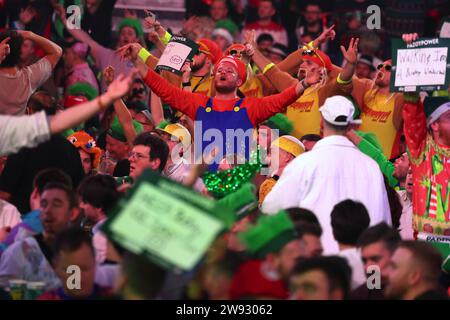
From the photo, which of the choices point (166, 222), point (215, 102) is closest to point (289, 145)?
point (215, 102)

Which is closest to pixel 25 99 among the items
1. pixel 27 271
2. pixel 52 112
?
pixel 52 112

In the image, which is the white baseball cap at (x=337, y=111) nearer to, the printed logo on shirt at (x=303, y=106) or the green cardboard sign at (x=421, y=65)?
the green cardboard sign at (x=421, y=65)

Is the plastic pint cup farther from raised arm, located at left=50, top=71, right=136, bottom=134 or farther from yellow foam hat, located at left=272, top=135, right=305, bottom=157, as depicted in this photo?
yellow foam hat, located at left=272, top=135, right=305, bottom=157

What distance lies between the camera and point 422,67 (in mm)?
9430

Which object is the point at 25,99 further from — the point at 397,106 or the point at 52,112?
the point at 397,106

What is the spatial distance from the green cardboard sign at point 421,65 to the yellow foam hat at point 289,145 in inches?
32.7

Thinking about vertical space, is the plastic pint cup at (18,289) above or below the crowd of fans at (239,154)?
below

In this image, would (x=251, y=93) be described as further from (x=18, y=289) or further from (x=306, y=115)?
(x=18, y=289)

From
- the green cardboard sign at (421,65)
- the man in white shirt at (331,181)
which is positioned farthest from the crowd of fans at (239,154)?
the green cardboard sign at (421,65)

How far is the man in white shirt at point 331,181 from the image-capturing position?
8312 mm

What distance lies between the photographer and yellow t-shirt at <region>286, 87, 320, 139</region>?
11.4 meters

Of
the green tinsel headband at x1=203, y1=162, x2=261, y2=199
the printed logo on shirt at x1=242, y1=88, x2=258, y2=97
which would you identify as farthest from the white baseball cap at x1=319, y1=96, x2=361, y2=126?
the printed logo on shirt at x1=242, y1=88, x2=258, y2=97

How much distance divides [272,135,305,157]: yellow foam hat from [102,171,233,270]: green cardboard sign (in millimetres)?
4016

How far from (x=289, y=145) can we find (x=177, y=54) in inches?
56.2
